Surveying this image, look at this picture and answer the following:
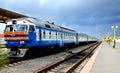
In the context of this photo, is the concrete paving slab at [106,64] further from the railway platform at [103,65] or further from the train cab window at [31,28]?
the train cab window at [31,28]

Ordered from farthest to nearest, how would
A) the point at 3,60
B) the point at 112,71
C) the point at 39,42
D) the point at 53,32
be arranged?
the point at 53,32
the point at 39,42
the point at 112,71
the point at 3,60

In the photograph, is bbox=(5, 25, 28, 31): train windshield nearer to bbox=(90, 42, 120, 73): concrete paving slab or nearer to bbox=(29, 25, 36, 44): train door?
bbox=(29, 25, 36, 44): train door

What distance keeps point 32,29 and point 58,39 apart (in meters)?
9.31

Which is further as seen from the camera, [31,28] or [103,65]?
[31,28]

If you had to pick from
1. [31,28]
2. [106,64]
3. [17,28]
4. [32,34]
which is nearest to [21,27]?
[17,28]

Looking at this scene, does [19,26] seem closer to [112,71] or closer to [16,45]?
[16,45]

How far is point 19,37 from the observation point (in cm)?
2114

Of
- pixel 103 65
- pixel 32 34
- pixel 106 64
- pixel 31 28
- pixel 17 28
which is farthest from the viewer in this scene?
pixel 17 28

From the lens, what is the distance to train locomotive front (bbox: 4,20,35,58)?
20.9m

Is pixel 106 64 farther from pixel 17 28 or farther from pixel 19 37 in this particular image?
pixel 17 28

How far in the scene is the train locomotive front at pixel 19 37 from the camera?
68.6ft

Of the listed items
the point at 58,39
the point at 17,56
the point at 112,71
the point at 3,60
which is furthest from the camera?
the point at 58,39

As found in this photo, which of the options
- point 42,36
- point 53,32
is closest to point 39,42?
point 42,36

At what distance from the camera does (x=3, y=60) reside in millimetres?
7793
